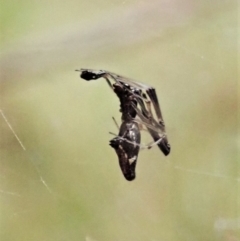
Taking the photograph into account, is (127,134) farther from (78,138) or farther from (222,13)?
(222,13)

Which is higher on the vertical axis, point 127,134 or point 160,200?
point 127,134

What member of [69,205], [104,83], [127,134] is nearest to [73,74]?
[104,83]

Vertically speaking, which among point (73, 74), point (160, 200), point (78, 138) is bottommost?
point (160, 200)

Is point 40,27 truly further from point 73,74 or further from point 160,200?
point 160,200
